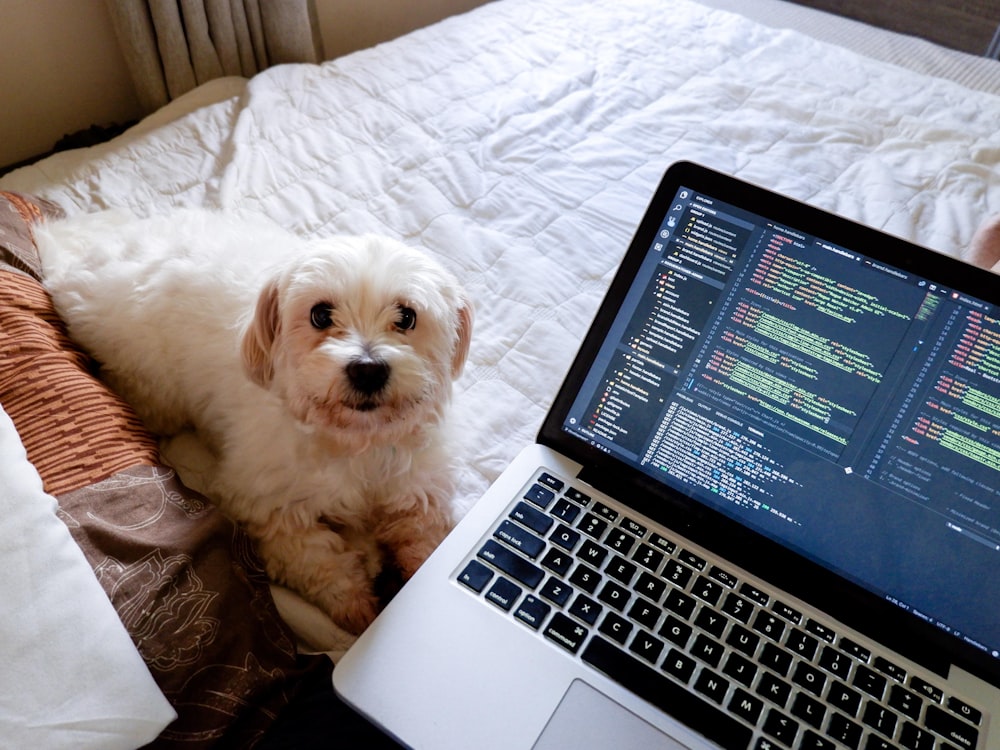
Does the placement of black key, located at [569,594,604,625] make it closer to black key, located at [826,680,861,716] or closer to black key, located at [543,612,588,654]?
black key, located at [543,612,588,654]

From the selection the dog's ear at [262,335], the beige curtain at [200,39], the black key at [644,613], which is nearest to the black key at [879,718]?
the black key at [644,613]

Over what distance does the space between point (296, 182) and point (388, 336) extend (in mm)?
640

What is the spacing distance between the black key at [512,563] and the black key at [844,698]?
303 mm

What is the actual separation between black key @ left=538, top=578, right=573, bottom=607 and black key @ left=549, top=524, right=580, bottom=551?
0.04 metres

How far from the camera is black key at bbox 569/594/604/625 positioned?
2.42ft

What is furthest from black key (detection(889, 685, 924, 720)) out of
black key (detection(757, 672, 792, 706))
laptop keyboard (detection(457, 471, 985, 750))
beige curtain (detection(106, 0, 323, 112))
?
beige curtain (detection(106, 0, 323, 112))

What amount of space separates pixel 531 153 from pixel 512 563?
109cm

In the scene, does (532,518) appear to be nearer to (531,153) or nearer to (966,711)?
(966,711)

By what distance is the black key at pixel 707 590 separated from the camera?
0.75 metres

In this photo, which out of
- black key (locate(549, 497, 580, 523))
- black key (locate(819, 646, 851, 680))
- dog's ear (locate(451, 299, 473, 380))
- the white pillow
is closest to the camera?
the white pillow

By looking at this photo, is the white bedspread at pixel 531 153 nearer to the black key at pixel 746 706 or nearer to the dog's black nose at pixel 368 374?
the dog's black nose at pixel 368 374

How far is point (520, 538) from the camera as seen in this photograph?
0.78 m

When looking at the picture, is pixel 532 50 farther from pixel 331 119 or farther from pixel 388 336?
pixel 388 336

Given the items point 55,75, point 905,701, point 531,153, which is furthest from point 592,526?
point 55,75
